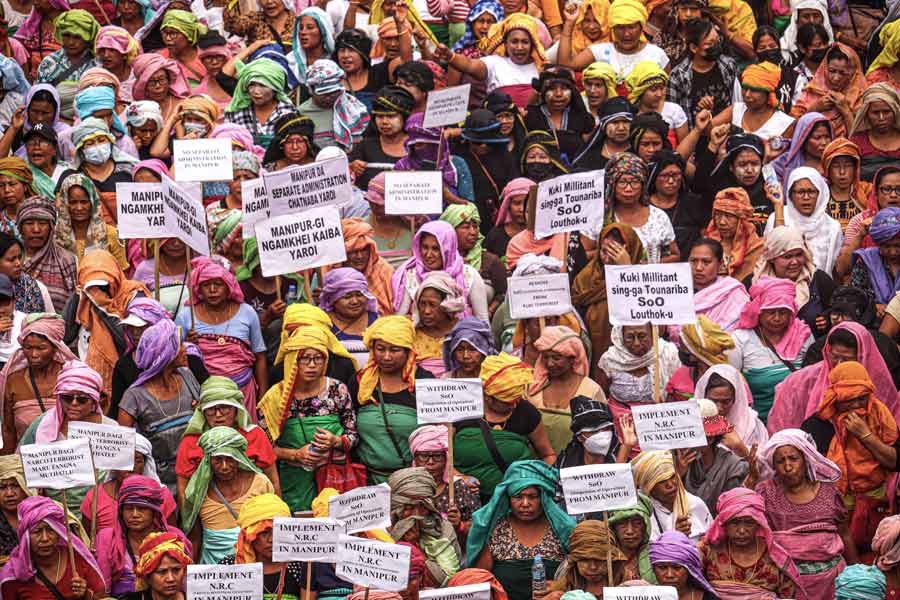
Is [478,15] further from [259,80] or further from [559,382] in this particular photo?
[559,382]

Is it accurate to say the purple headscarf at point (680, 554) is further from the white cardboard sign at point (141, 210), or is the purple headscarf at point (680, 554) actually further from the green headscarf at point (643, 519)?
the white cardboard sign at point (141, 210)

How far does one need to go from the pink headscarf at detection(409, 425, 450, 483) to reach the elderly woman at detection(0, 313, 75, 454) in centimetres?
205

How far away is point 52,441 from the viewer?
11.6 metres

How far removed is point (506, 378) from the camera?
12289 millimetres

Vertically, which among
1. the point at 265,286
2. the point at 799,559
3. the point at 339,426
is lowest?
the point at 799,559

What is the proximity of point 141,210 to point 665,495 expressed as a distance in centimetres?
364

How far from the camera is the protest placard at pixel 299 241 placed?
43.5ft

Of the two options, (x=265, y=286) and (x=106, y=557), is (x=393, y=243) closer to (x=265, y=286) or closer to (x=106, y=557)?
(x=265, y=286)

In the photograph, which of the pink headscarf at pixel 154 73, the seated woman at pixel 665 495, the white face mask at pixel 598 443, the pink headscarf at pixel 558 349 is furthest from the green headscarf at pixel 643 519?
the pink headscarf at pixel 154 73

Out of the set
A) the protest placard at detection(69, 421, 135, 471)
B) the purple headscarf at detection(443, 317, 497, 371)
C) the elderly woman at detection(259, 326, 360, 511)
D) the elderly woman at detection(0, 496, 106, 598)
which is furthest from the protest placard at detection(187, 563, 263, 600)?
the purple headscarf at detection(443, 317, 497, 371)

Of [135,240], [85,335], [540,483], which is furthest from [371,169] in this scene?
[540,483]

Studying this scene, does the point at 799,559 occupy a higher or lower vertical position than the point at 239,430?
lower

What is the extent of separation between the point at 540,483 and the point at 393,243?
11.1 feet

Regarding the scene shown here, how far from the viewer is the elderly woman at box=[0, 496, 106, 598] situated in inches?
439
